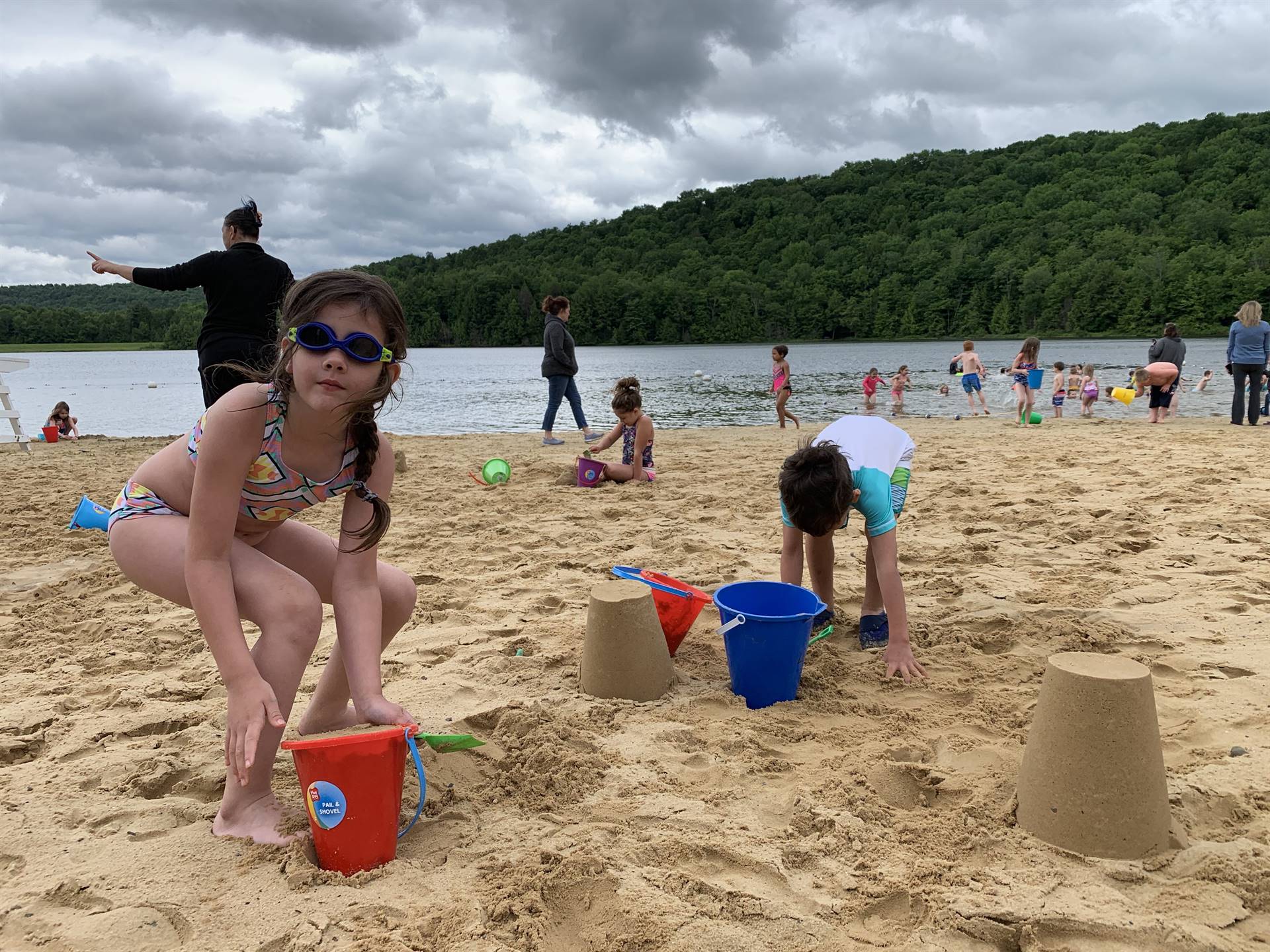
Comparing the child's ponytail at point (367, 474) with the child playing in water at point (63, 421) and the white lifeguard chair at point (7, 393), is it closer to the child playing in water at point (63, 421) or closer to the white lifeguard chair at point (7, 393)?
the white lifeguard chair at point (7, 393)

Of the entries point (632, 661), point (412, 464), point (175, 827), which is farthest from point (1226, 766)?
point (412, 464)

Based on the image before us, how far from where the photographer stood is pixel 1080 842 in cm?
192

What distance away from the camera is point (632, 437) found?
24.4 ft

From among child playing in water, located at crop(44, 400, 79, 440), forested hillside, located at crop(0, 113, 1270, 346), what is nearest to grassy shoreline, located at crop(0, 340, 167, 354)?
forested hillside, located at crop(0, 113, 1270, 346)

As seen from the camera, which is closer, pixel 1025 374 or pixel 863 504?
pixel 863 504

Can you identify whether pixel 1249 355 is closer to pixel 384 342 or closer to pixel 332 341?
pixel 384 342

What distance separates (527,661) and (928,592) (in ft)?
6.88

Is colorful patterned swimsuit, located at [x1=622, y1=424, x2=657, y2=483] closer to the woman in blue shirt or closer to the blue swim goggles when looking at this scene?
the blue swim goggles

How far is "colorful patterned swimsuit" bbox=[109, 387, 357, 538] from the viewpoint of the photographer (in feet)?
6.41

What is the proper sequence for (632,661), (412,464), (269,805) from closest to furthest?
(269,805)
(632,661)
(412,464)

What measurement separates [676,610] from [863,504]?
2.76ft

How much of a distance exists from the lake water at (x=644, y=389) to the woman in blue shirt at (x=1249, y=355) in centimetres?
296

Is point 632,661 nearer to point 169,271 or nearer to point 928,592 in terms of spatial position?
point 928,592

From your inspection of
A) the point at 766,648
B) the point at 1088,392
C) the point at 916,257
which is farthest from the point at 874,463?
the point at 916,257
